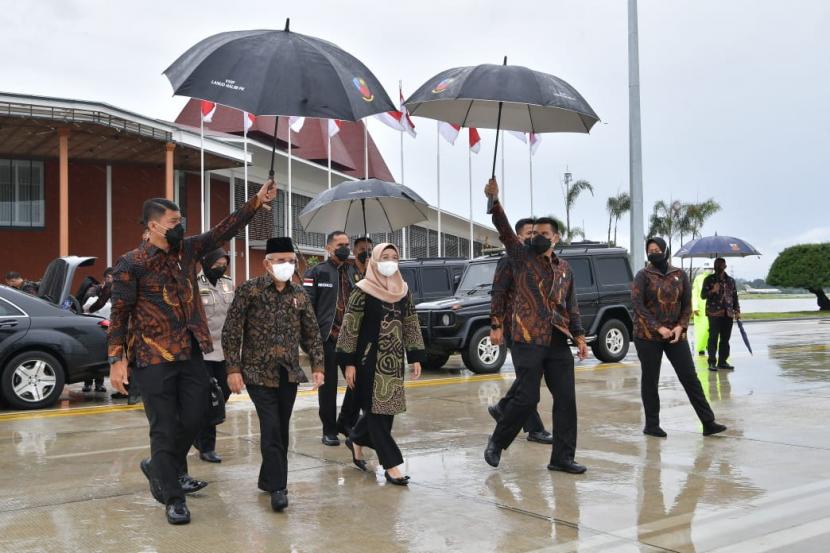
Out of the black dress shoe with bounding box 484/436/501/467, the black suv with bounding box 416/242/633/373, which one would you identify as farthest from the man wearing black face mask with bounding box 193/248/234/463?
the black suv with bounding box 416/242/633/373

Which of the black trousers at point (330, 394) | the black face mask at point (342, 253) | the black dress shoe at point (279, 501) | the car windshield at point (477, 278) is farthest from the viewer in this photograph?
the car windshield at point (477, 278)

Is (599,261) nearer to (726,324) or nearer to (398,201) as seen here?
(726,324)

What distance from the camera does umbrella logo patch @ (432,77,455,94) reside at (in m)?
6.62

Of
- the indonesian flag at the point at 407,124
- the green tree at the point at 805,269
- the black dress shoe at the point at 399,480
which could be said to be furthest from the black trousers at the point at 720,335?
the green tree at the point at 805,269

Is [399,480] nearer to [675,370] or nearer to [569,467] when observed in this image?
[569,467]

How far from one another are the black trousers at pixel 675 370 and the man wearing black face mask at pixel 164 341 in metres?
4.34

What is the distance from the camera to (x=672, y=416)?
365 inches

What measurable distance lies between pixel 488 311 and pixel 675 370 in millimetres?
6024

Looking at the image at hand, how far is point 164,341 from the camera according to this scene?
5.18 m

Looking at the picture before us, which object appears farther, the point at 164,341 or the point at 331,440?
the point at 331,440

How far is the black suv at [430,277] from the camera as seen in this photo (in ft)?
53.7

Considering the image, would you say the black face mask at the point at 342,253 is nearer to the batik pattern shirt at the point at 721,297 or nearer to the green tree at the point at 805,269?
the batik pattern shirt at the point at 721,297

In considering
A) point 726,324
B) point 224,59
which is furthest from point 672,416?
point 224,59

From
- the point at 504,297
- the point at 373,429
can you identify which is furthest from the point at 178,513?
the point at 504,297
